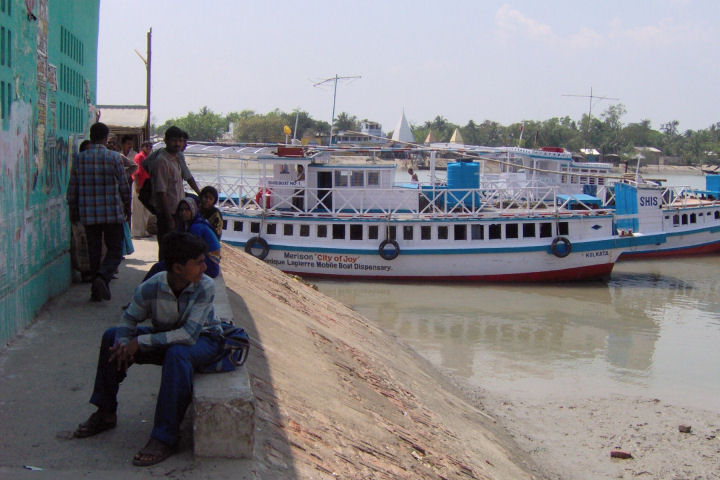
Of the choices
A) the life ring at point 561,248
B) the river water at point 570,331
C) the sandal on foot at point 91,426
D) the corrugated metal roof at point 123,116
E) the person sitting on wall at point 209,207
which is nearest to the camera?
the sandal on foot at point 91,426

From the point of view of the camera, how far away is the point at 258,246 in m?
21.8

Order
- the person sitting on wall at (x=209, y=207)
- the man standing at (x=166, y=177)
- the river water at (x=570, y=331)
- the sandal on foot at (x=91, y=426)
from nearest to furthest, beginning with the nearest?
1. the sandal on foot at (x=91, y=426)
2. the person sitting on wall at (x=209, y=207)
3. the man standing at (x=166, y=177)
4. the river water at (x=570, y=331)

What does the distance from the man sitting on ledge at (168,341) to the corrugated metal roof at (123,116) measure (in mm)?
9210

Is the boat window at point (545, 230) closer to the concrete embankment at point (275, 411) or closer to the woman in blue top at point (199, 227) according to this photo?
the concrete embankment at point (275, 411)

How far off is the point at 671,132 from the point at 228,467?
14745cm

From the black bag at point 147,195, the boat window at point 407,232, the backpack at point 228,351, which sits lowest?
the boat window at point 407,232

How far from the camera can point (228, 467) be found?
4.04m

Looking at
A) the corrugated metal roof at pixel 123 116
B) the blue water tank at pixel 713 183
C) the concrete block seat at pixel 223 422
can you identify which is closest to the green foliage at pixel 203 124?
the blue water tank at pixel 713 183

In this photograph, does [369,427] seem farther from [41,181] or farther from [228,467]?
[41,181]

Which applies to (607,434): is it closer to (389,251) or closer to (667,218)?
(389,251)

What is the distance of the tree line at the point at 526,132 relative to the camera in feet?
312

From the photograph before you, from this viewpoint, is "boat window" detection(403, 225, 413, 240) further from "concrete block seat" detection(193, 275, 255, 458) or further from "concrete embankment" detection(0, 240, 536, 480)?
"concrete block seat" detection(193, 275, 255, 458)

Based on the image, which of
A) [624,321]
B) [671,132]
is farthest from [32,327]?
[671,132]

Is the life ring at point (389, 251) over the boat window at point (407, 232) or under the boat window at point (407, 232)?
under
